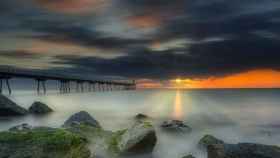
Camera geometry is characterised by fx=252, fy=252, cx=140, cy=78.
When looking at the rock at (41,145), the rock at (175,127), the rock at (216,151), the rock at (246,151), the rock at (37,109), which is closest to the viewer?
the rock at (41,145)

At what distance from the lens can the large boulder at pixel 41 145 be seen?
7.45m

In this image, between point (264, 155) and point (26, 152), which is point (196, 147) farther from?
point (26, 152)

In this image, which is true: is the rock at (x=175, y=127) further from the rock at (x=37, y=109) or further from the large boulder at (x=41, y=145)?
the rock at (x=37, y=109)

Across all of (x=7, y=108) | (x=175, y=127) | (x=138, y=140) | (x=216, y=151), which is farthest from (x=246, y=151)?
(x=7, y=108)

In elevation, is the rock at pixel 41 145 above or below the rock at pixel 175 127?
above

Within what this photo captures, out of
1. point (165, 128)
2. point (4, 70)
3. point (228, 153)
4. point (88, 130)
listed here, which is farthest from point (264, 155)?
point (4, 70)

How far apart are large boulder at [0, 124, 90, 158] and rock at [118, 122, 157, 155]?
99.0 inches

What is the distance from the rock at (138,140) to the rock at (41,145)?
2.52 m

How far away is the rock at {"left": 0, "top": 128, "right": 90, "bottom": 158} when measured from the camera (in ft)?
24.4

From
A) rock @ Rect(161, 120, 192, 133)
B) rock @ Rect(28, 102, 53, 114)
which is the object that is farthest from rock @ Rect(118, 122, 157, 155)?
rock @ Rect(28, 102, 53, 114)

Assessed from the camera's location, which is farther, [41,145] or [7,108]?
[7,108]

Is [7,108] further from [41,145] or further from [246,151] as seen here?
[246,151]

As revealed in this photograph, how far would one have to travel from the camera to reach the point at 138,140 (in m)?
10.9

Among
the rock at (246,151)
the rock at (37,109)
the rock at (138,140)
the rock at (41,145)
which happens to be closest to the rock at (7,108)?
the rock at (37,109)
